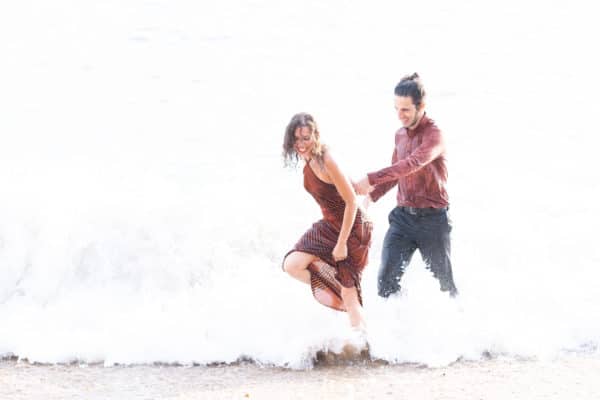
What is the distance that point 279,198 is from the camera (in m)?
7.80

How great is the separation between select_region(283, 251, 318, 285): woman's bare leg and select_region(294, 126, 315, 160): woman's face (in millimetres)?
634

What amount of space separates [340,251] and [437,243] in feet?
2.06

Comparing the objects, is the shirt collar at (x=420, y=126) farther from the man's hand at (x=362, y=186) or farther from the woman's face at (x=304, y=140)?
the woman's face at (x=304, y=140)

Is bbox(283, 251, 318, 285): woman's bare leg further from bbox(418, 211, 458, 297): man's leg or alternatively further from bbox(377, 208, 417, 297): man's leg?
bbox(418, 211, 458, 297): man's leg

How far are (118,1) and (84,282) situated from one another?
9797 mm

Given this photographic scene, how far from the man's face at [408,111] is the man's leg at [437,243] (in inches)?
22.0

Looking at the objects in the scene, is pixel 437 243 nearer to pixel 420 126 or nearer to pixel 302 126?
pixel 420 126

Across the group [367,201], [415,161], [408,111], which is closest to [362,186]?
[415,161]

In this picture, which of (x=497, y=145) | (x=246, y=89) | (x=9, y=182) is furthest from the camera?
(x=246, y=89)

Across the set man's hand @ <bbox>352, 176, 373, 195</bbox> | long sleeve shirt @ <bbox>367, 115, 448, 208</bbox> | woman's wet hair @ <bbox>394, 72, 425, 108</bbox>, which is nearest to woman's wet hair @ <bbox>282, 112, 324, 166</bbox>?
man's hand @ <bbox>352, 176, 373, 195</bbox>

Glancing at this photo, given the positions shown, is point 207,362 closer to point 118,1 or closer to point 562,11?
point 118,1

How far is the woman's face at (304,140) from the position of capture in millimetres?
4461

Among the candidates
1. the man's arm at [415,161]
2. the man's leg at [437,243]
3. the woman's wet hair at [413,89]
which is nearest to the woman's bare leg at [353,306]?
the man's leg at [437,243]

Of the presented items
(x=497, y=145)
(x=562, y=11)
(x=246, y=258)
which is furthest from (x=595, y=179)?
(x=562, y=11)
